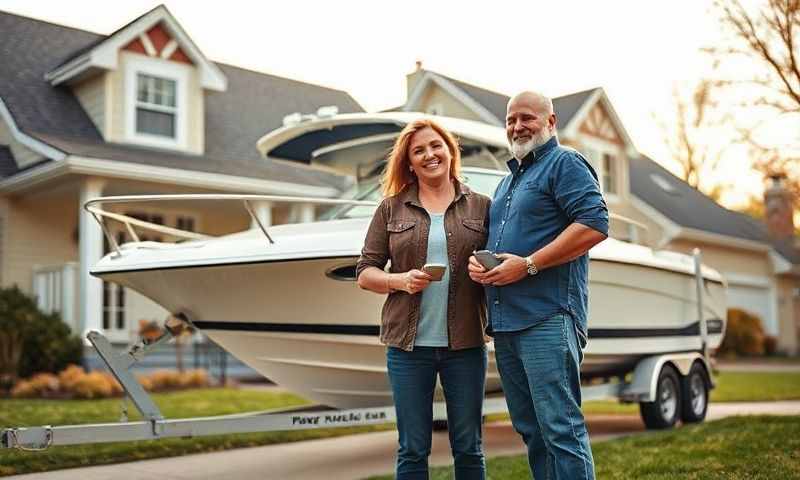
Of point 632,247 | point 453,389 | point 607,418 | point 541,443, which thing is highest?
point 632,247

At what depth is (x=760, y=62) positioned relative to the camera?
13.2 meters

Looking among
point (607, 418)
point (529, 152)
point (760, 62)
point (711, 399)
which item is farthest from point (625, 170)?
point (529, 152)

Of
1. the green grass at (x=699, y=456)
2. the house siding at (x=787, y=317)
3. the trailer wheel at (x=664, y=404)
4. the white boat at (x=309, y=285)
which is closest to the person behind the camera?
the green grass at (x=699, y=456)

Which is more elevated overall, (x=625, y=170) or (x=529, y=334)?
(x=625, y=170)

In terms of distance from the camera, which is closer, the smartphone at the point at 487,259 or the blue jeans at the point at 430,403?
the smartphone at the point at 487,259

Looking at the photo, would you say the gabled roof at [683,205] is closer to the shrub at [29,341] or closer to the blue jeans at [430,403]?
the shrub at [29,341]

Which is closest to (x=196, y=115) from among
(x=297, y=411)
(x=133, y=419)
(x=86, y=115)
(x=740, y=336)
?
(x=86, y=115)

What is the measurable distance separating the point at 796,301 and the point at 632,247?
24.8 meters

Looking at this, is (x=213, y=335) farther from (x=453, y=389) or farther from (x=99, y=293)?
(x=99, y=293)

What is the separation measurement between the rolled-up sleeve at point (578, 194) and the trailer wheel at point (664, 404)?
511 centimetres

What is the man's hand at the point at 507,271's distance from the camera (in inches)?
134

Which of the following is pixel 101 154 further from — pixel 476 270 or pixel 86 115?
pixel 476 270

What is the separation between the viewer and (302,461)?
6.75m

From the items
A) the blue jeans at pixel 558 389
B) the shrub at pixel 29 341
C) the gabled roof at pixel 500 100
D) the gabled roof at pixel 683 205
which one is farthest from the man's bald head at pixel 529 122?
the gabled roof at pixel 683 205
